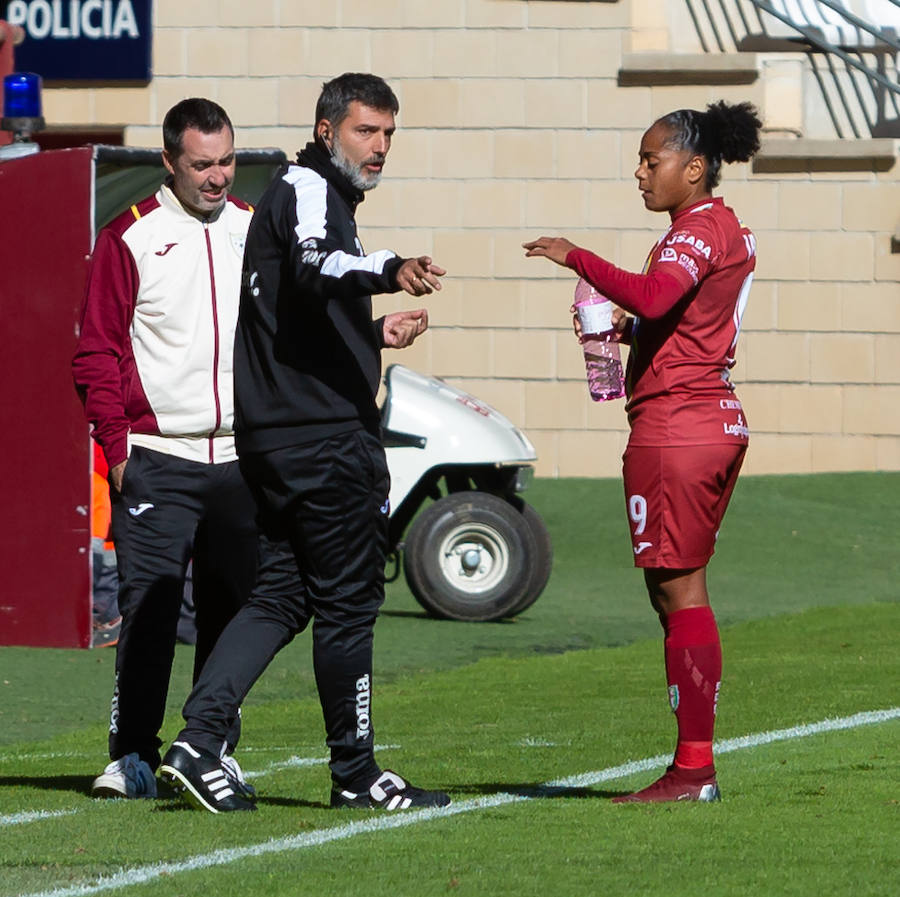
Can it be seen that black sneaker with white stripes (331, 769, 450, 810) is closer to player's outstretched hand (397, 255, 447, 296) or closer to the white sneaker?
the white sneaker

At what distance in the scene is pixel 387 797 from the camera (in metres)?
5.50

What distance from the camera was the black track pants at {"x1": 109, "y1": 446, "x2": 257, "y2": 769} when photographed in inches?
239

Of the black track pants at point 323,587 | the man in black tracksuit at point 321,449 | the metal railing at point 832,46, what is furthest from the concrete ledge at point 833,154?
the black track pants at point 323,587

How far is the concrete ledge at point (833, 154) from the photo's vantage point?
1630 centimetres

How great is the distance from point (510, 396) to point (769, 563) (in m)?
3.57

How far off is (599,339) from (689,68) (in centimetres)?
1132

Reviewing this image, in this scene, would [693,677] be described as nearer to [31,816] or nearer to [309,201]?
[309,201]

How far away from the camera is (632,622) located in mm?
11672

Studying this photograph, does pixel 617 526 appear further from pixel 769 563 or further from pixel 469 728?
pixel 469 728

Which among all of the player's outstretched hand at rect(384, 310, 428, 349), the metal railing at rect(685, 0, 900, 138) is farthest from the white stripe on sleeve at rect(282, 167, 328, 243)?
the metal railing at rect(685, 0, 900, 138)

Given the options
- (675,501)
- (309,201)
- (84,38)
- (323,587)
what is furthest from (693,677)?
(84,38)

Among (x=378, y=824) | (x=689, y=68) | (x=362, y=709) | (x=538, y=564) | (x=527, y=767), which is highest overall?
(x=689, y=68)

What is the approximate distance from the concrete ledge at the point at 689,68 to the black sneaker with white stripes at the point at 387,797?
463 inches

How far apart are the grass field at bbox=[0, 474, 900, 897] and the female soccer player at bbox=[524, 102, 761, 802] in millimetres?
319
